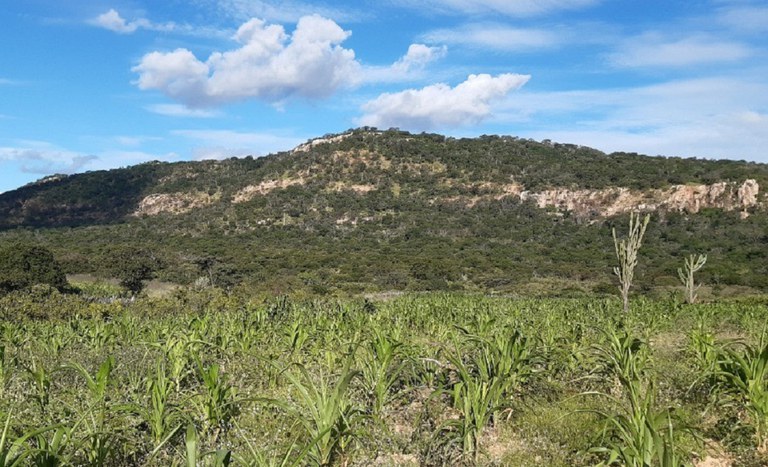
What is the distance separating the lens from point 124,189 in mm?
102188

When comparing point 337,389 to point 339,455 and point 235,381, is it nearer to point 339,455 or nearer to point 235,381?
point 339,455

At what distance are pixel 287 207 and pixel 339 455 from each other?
7625cm

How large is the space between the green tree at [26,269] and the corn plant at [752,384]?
114ft

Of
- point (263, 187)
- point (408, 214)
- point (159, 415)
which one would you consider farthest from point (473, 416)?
point (263, 187)

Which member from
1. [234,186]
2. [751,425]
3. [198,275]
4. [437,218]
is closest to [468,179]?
[437,218]

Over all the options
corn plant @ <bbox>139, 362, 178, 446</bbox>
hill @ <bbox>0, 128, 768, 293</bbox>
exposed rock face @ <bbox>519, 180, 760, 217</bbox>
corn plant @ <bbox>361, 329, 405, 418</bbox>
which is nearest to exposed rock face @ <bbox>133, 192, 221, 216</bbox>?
hill @ <bbox>0, 128, 768, 293</bbox>

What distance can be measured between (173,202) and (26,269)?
62.0m

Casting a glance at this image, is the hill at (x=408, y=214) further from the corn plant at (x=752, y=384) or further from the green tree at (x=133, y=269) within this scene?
the corn plant at (x=752, y=384)

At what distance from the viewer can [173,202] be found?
→ 9056 cm

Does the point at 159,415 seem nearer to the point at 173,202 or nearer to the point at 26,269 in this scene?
the point at 26,269

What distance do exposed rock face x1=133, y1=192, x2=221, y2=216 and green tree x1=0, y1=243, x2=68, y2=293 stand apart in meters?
54.1

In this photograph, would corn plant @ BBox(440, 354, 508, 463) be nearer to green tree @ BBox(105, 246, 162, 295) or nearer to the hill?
the hill

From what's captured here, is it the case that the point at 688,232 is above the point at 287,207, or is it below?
below

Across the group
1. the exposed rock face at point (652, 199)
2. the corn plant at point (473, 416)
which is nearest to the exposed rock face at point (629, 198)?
the exposed rock face at point (652, 199)
